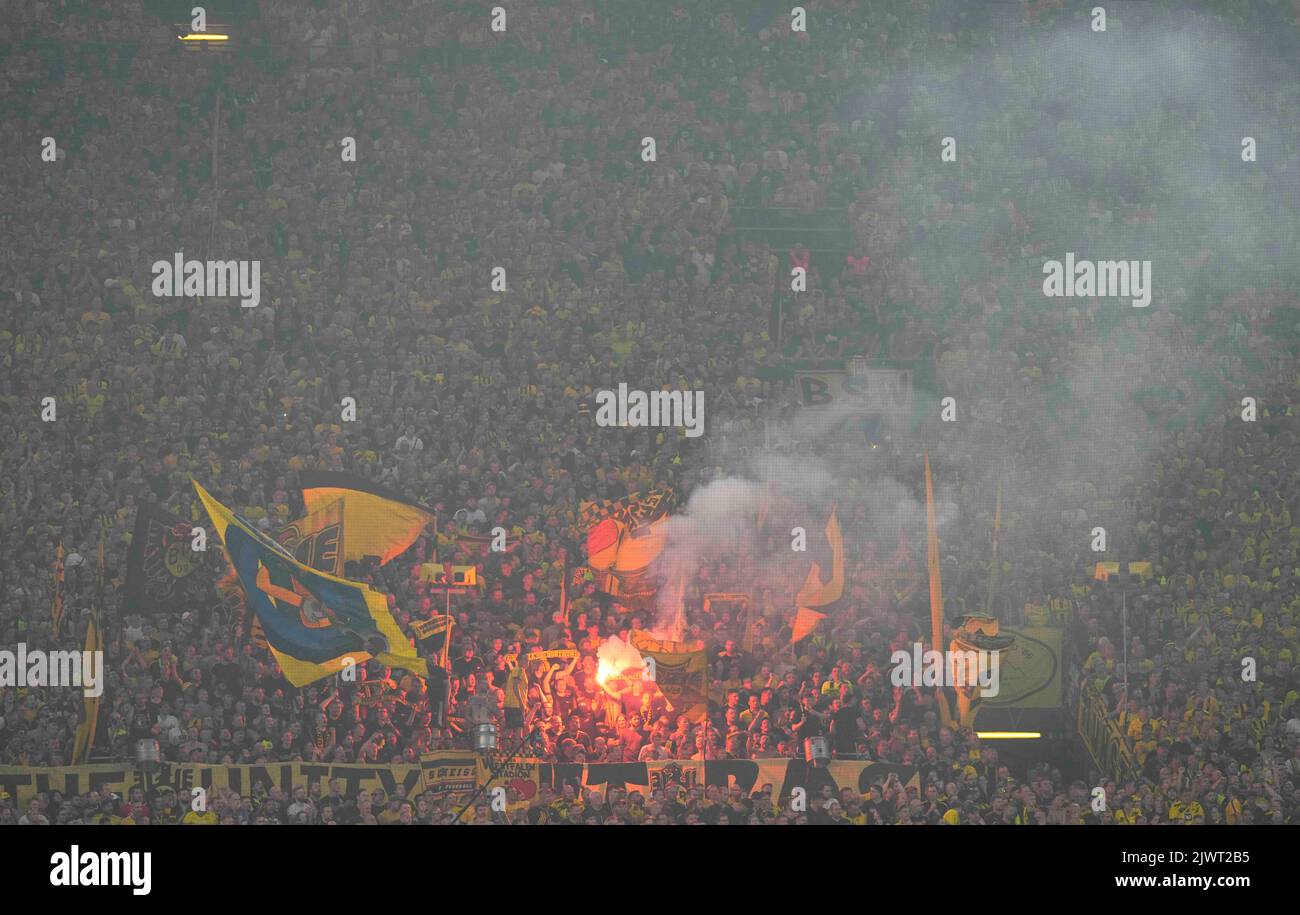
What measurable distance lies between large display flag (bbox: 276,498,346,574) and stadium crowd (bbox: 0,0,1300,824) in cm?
13

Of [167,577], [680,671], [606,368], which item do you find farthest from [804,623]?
[167,577]

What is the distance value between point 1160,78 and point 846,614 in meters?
3.71

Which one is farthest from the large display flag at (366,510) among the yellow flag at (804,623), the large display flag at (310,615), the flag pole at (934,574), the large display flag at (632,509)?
the flag pole at (934,574)

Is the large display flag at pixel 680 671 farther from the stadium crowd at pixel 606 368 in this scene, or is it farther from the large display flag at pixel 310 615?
the large display flag at pixel 310 615

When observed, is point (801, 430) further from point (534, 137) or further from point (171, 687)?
point (171, 687)

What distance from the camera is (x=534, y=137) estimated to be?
8.50 m

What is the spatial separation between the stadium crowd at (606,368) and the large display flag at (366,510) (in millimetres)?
110

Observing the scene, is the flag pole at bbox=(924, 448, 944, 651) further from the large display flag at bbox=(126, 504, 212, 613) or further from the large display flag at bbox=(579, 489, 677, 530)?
the large display flag at bbox=(126, 504, 212, 613)

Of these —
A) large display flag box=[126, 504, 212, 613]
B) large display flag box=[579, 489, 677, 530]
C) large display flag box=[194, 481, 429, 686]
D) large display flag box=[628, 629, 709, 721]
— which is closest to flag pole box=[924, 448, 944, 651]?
large display flag box=[628, 629, 709, 721]

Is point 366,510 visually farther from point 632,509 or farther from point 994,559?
point 994,559

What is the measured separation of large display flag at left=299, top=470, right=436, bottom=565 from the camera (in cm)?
829

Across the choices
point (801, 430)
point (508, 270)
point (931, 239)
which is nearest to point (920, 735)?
point (801, 430)

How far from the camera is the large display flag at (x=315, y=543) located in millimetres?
8258

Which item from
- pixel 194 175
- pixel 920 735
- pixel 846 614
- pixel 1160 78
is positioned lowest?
pixel 920 735
